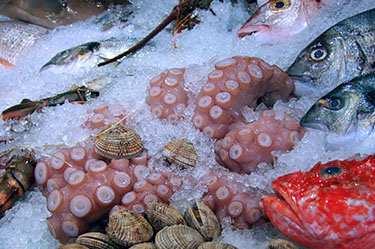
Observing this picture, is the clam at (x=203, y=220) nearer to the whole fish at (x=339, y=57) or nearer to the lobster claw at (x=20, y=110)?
the whole fish at (x=339, y=57)

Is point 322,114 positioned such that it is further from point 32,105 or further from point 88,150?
point 32,105

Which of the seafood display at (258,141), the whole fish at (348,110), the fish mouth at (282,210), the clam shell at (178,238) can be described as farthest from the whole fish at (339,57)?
the clam shell at (178,238)

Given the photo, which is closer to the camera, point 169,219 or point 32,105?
point 169,219

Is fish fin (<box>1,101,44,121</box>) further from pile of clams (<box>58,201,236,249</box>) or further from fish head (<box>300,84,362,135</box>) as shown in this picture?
fish head (<box>300,84,362,135</box>)

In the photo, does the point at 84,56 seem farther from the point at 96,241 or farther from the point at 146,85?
the point at 96,241

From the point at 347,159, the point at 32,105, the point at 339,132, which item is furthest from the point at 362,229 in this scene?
the point at 32,105

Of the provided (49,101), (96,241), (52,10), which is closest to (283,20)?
(49,101)

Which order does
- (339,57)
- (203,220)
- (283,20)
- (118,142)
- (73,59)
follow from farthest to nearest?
(73,59)
(283,20)
(339,57)
(118,142)
(203,220)
